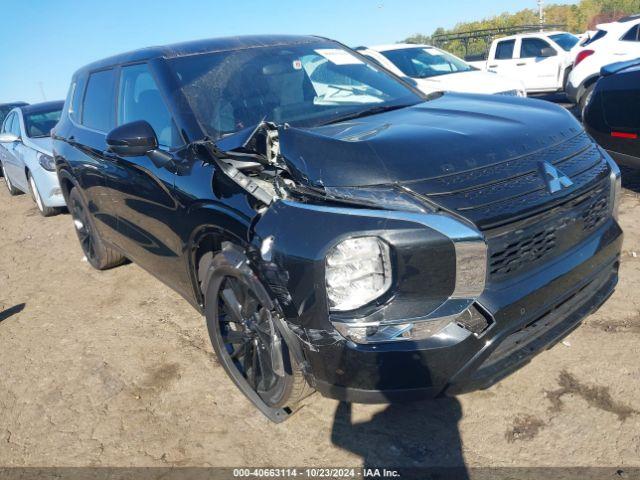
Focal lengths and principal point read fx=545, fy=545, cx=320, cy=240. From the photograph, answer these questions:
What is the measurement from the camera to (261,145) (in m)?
2.40

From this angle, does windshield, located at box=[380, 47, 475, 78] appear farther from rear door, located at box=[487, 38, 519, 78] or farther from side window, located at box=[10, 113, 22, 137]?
side window, located at box=[10, 113, 22, 137]

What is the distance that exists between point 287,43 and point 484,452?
2.78 meters

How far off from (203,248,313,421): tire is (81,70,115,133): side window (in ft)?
6.39

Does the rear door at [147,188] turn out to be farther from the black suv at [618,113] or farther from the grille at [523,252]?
the black suv at [618,113]

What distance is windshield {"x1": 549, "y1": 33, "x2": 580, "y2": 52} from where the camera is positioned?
45.7 feet

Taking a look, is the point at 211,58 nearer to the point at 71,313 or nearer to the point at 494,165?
the point at 494,165

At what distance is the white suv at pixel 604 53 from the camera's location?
9523 mm

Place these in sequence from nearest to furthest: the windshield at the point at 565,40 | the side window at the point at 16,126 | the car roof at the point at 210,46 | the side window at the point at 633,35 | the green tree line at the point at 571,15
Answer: the car roof at the point at 210,46, the side window at the point at 16,126, the side window at the point at 633,35, the windshield at the point at 565,40, the green tree line at the point at 571,15

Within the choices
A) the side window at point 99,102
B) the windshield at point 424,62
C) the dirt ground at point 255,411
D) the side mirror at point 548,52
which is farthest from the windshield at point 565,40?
the side window at point 99,102

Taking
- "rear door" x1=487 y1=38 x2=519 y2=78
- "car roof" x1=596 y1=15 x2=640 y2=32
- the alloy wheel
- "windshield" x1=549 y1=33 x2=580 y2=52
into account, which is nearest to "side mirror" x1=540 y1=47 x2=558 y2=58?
"rear door" x1=487 y1=38 x2=519 y2=78

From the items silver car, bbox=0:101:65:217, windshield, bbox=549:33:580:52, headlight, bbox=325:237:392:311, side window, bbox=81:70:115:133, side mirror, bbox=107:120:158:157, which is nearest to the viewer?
headlight, bbox=325:237:392:311

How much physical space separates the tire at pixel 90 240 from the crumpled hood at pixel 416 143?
2.87 m

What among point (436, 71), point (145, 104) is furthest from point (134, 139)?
point (436, 71)

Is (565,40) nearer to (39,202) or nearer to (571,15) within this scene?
(39,202)
